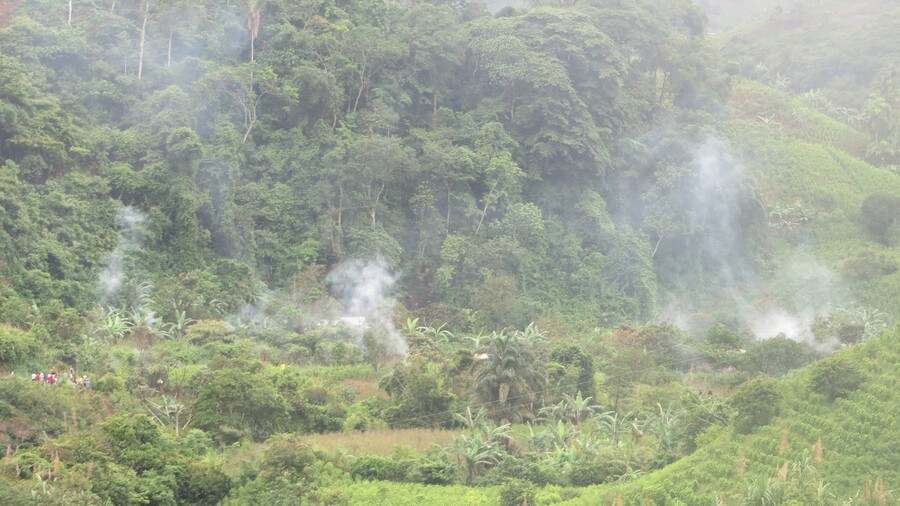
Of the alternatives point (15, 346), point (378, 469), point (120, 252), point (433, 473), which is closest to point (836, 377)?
point (433, 473)

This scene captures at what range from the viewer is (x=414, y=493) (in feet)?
96.1

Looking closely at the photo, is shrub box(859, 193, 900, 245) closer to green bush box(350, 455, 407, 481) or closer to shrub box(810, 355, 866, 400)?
shrub box(810, 355, 866, 400)

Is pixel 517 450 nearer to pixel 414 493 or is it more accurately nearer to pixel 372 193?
pixel 414 493

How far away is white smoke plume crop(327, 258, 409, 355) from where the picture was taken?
4334 centimetres

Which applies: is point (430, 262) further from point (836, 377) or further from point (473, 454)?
point (836, 377)

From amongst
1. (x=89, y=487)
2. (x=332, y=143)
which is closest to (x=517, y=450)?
(x=89, y=487)

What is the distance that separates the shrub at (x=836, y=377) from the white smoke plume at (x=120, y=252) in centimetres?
2254

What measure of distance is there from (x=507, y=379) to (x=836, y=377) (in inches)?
393

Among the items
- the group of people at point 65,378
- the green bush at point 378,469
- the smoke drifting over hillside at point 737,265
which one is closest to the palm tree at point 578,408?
the green bush at point 378,469

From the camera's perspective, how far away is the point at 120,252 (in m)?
40.9

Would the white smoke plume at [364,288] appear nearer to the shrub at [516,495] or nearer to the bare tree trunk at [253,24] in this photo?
the bare tree trunk at [253,24]

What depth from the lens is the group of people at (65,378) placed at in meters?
31.6

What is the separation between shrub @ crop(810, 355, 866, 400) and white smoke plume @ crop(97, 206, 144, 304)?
2254 centimetres

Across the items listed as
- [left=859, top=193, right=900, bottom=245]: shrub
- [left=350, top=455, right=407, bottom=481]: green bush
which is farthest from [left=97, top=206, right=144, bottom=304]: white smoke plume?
[left=859, top=193, right=900, bottom=245]: shrub
